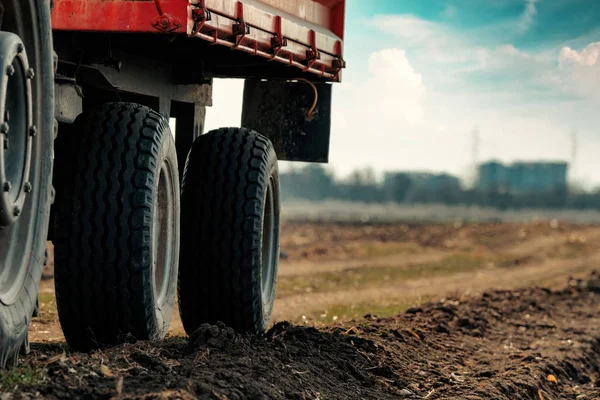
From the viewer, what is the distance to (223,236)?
7996 mm

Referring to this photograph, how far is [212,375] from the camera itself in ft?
18.9

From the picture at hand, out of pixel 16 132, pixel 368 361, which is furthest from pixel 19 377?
pixel 368 361

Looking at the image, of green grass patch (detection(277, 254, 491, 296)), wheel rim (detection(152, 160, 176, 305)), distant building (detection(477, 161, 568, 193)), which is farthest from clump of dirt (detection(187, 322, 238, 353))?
distant building (detection(477, 161, 568, 193))

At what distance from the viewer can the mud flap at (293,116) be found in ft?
33.7

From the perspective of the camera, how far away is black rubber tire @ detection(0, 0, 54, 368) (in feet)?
16.9

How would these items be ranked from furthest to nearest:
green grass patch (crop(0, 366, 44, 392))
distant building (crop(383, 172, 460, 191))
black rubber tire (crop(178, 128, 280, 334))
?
distant building (crop(383, 172, 460, 191)) → black rubber tire (crop(178, 128, 280, 334)) → green grass patch (crop(0, 366, 44, 392))

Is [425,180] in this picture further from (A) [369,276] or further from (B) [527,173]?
(A) [369,276]

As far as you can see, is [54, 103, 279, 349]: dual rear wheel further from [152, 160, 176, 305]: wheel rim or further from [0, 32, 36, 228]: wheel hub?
[0, 32, 36, 228]: wheel hub

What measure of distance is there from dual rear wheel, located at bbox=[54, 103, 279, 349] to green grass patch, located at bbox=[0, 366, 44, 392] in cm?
149

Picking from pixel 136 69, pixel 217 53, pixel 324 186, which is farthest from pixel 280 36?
pixel 324 186

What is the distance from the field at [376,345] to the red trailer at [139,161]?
12.8 inches

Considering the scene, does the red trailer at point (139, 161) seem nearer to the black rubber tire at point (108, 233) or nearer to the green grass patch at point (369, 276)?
the black rubber tire at point (108, 233)

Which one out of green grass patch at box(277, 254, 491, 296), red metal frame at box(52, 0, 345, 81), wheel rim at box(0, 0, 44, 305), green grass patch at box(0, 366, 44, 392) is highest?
red metal frame at box(52, 0, 345, 81)

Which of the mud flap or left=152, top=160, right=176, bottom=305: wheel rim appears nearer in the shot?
left=152, top=160, right=176, bottom=305: wheel rim
